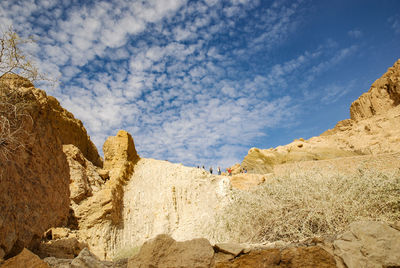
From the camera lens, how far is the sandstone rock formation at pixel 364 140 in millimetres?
15281

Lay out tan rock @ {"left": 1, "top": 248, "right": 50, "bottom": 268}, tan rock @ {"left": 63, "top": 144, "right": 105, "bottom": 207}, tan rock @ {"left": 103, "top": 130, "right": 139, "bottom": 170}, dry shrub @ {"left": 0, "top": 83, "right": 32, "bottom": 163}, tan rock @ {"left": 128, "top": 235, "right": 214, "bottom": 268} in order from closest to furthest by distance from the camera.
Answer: tan rock @ {"left": 1, "top": 248, "right": 50, "bottom": 268}, tan rock @ {"left": 128, "top": 235, "right": 214, "bottom": 268}, dry shrub @ {"left": 0, "top": 83, "right": 32, "bottom": 163}, tan rock @ {"left": 63, "top": 144, "right": 105, "bottom": 207}, tan rock @ {"left": 103, "top": 130, "right": 139, "bottom": 170}

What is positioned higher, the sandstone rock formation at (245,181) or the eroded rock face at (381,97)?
the eroded rock face at (381,97)

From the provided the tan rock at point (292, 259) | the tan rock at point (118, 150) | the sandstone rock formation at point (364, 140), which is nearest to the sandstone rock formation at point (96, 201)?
the tan rock at point (118, 150)

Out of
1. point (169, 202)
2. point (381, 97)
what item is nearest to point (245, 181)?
point (169, 202)

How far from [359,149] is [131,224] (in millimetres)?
14131

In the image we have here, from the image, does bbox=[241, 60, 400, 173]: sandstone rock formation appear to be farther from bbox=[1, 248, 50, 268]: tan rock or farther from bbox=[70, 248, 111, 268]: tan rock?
bbox=[1, 248, 50, 268]: tan rock

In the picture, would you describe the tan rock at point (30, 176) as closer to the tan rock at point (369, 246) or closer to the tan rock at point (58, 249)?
the tan rock at point (58, 249)

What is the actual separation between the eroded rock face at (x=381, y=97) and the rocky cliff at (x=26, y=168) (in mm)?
22258

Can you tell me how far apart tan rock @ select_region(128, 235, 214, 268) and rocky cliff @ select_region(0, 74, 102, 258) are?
4.36ft

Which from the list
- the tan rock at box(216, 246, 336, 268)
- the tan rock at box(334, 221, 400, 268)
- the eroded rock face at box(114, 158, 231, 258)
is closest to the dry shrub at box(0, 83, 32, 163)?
the tan rock at box(216, 246, 336, 268)

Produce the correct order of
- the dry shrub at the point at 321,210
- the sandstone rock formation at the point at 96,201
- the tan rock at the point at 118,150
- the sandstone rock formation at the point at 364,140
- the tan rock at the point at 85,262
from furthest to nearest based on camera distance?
the sandstone rock formation at the point at 364,140 < the tan rock at the point at 118,150 < the sandstone rock formation at the point at 96,201 < the dry shrub at the point at 321,210 < the tan rock at the point at 85,262

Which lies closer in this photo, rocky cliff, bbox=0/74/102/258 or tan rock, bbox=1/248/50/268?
tan rock, bbox=1/248/50/268

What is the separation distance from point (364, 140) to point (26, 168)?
60.1ft

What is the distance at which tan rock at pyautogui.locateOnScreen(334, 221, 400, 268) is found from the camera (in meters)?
2.14
